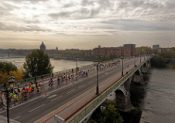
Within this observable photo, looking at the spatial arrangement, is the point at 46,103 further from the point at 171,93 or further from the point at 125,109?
the point at 171,93

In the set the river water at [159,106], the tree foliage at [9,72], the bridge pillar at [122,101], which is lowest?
the river water at [159,106]

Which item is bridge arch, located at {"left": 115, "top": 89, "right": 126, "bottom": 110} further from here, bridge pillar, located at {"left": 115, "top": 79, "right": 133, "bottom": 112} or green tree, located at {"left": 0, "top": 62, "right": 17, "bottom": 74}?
green tree, located at {"left": 0, "top": 62, "right": 17, "bottom": 74}

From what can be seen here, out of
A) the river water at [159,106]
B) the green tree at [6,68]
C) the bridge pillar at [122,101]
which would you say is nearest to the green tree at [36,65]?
the green tree at [6,68]

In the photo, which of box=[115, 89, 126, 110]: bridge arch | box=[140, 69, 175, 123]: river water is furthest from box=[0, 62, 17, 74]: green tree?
box=[140, 69, 175, 123]: river water

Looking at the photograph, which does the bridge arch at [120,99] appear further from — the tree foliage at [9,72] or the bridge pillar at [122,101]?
the tree foliage at [9,72]

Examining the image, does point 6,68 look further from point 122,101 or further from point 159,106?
point 159,106

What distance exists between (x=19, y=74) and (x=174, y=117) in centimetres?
3901

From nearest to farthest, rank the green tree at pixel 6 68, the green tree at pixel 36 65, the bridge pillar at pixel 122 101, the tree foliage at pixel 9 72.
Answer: the bridge pillar at pixel 122 101, the tree foliage at pixel 9 72, the green tree at pixel 36 65, the green tree at pixel 6 68

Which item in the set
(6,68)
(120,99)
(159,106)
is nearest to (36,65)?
(6,68)

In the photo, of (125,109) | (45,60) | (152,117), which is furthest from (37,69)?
(152,117)

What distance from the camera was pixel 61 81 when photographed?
46.4 metres

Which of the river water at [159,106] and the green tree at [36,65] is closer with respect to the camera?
the river water at [159,106]

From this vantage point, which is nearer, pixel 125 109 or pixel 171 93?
pixel 125 109

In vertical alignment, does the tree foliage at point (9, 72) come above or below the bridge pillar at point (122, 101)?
above
